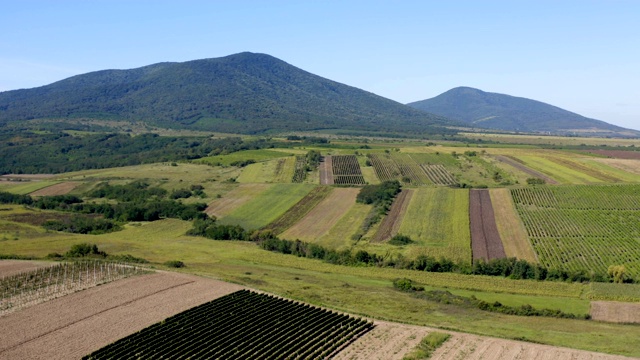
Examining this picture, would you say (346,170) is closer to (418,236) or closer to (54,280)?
(418,236)

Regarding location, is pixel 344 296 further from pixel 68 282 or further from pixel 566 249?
pixel 566 249

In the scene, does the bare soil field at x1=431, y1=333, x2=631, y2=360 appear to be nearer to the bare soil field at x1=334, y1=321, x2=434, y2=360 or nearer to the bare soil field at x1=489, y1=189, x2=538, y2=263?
the bare soil field at x1=334, y1=321, x2=434, y2=360

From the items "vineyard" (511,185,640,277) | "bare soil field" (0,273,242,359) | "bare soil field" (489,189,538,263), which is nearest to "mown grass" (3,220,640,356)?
"bare soil field" (0,273,242,359)

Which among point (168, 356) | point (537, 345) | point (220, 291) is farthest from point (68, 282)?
point (537, 345)

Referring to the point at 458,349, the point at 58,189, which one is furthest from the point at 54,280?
the point at 58,189

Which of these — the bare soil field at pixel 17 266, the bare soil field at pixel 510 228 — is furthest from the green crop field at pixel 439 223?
the bare soil field at pixel 17 266

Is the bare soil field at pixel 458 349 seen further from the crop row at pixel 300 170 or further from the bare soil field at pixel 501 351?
the crop row at pixel 300 170

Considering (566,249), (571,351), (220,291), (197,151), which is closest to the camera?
A: (571,351)
